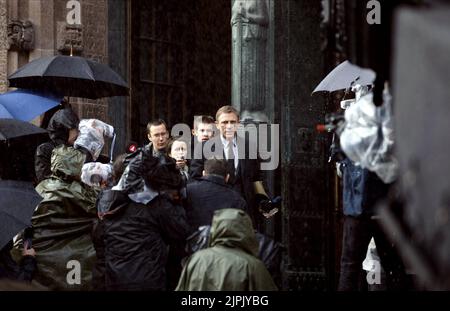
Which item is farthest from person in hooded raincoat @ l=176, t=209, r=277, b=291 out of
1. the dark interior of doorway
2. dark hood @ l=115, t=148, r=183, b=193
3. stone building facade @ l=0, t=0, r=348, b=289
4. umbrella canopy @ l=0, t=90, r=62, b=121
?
the dark interior of doorway

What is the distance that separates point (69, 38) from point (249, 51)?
2.33 m

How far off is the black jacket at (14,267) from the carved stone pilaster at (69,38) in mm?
5095

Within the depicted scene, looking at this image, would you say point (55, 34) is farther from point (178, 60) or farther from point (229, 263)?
point (229, 263)

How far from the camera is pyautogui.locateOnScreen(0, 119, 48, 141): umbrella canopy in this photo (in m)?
9.84

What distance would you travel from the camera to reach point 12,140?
32.2 feet

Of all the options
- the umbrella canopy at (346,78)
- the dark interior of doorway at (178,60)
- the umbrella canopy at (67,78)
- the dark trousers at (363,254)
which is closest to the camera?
→ the dark trousers at (363,254)

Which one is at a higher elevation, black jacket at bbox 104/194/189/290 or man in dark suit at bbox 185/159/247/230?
man in dark suit at bbox 185/159/247/230

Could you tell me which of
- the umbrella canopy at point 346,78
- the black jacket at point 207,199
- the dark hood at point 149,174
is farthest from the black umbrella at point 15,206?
the umbrella canopy at point 346,78

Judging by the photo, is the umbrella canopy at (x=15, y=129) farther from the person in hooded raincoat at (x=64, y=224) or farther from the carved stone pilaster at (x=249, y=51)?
the carved stone pilaster at (x=249, y=51)

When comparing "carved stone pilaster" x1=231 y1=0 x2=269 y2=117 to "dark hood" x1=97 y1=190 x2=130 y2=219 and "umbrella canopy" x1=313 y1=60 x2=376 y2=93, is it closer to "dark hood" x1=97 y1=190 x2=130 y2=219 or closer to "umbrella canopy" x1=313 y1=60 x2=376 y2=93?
"umbrella canopy" x1=313 y1=60 x2=376 y2=93

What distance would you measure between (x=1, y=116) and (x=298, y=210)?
4.43 metres

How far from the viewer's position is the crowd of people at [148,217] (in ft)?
24.2

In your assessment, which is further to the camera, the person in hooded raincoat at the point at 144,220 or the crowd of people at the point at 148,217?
the person in hooded raincoat at the point at 144,220
